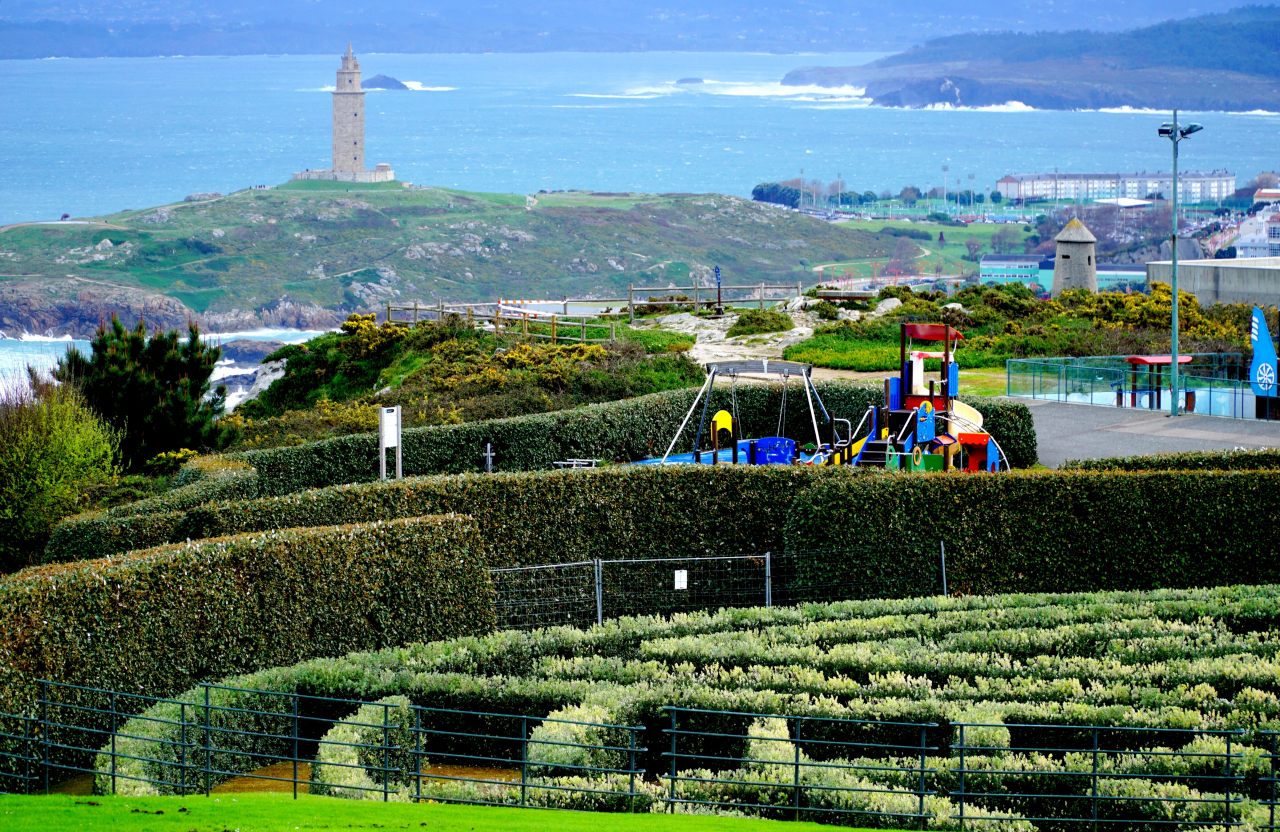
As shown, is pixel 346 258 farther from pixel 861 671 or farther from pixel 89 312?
pixel 861 671

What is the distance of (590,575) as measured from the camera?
20422 millimetres

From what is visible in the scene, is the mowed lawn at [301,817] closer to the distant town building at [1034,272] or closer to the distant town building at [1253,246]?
the distant town building at [1034,272]

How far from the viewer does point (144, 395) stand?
34.2 metres

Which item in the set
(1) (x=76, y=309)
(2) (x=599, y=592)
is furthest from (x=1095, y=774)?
(1) (x=76, y=309)

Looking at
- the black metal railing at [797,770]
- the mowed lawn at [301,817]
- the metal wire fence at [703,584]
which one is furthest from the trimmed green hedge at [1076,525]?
the mowed lawn at [301,817]

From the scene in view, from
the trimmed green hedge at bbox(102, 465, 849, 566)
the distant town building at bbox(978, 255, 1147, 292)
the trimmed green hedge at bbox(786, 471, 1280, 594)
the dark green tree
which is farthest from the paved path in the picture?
the distant town building at bbox(978, 255, 1147, 292)

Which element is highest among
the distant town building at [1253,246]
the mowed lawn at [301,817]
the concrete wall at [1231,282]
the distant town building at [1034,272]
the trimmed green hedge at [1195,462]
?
the distant town building at [1253,246]

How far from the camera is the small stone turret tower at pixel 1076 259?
57969 millimetres

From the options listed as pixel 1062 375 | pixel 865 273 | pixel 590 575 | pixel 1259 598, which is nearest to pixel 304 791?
pixel 590 575

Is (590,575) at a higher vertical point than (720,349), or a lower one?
lower

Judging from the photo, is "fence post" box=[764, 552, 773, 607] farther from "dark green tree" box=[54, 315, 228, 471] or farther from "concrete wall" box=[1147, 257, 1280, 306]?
"concrete wall" box=[1147, 257, 1280, 306]

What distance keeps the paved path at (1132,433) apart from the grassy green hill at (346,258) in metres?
146

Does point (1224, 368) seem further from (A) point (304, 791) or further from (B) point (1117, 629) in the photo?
(A) point (304, 791)

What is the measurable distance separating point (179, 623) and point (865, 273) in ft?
585
